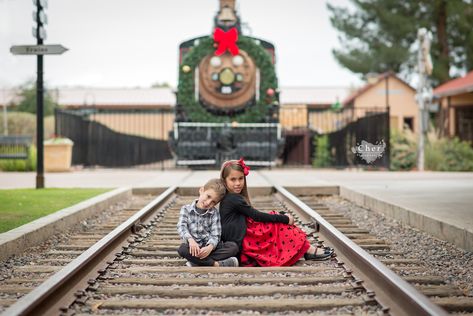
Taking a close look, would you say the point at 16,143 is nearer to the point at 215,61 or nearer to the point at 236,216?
the point at 215,61

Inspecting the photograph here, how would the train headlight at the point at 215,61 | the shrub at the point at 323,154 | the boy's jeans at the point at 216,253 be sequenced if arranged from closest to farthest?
the boy's jeans at the point at 216,253, the train headlight at the point at 215,61, the shrub at the point at 323,154

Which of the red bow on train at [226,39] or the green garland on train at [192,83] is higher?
the red bow on train at [226,39]

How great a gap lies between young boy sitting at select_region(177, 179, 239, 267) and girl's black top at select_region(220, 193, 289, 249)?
7cm

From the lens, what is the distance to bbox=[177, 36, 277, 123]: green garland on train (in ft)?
47.8

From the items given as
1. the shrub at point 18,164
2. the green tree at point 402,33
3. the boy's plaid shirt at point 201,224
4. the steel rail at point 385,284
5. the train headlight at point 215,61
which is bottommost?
the steel rail at point 385,284

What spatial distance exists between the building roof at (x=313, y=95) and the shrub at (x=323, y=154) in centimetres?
2099

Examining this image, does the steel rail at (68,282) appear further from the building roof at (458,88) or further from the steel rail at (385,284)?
the building roof at (458,88)

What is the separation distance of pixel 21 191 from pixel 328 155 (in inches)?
441

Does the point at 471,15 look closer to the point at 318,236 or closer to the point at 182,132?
the point at 182,132

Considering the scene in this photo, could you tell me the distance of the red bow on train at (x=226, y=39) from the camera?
46.4ft

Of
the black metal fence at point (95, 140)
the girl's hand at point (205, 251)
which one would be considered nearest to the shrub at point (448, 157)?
the black metal fence at point (95, 140)

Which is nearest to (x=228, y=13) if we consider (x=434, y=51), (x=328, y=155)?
(x=328, y=155)

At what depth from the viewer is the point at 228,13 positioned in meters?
16.4

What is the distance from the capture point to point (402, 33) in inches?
1242
